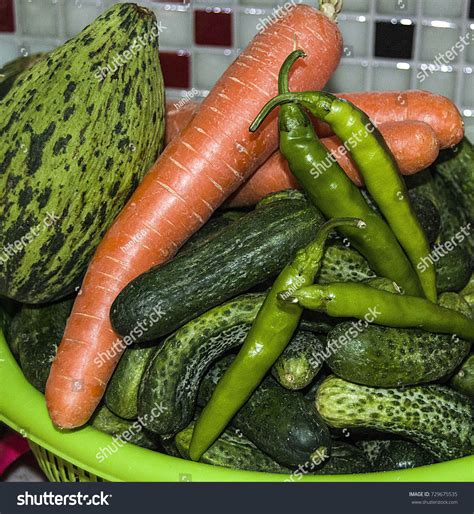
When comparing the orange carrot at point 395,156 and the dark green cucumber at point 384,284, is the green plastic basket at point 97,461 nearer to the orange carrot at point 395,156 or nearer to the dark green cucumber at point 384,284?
the dark green cucumber at point 384,284

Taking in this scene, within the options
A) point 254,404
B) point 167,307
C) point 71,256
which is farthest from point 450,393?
point 71,256

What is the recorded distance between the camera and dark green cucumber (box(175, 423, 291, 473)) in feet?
3.78

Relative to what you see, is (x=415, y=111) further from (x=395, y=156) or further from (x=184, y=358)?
(x=184, y=358)

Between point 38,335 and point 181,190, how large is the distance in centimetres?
31

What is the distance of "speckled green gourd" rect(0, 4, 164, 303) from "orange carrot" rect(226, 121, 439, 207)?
20cm

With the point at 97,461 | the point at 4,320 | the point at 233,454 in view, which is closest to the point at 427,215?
the point at 233,454

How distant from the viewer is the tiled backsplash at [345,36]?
1.62 metres

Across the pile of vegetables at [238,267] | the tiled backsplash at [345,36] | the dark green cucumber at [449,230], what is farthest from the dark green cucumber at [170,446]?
the tiled backsplash at [345,36]

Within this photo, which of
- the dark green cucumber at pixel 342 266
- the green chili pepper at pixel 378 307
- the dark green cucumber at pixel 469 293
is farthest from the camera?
the dark green cucumber at pixel 469 293

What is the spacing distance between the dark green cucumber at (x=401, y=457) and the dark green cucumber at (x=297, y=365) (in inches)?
6.1

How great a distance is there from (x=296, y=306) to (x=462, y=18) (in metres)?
0.79

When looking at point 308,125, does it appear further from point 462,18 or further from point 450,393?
point 462,18

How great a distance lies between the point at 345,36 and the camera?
1.66m
